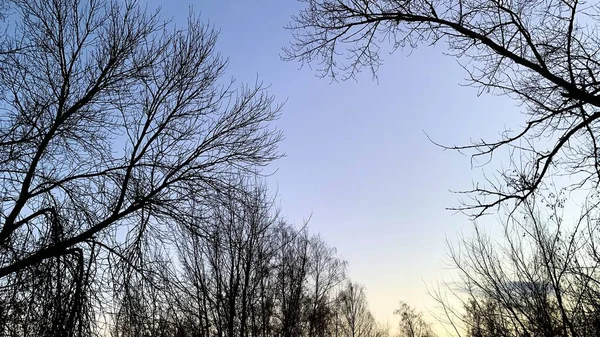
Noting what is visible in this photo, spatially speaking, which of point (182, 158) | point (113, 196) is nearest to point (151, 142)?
point (182, 158)

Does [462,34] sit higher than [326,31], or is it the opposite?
[326,31]

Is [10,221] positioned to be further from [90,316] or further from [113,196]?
[90,316]

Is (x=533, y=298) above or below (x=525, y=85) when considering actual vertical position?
below

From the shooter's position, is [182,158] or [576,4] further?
[182,158]

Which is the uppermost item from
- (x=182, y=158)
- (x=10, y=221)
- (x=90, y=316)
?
(x=182, y=158)

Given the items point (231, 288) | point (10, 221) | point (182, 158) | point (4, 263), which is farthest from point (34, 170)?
point (231, 288)

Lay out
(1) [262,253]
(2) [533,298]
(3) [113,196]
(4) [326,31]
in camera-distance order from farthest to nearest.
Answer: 1. (1) [262,253]
2. (2) [533,298]
3. (3) [113,196]
4. (4) [326,31]

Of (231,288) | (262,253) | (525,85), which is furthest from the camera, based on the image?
(262,253)

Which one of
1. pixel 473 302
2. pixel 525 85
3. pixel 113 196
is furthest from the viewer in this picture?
pixel 473 302

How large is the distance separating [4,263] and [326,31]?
4511mm

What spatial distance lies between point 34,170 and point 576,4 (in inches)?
259

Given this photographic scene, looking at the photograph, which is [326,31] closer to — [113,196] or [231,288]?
[113,196]

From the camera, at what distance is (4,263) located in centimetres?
530

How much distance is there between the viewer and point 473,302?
7484mm
